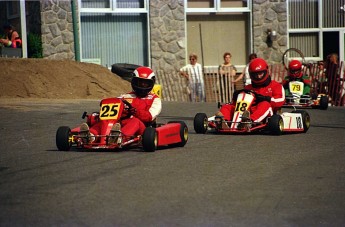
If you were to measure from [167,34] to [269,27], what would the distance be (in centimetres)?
315

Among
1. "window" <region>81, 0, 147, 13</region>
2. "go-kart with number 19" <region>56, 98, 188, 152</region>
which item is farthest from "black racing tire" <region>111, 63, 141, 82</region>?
"go-kart with number 19" <region>56, 98, 188, 152</region>

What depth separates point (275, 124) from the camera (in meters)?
13.9

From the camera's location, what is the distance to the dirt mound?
2086cm

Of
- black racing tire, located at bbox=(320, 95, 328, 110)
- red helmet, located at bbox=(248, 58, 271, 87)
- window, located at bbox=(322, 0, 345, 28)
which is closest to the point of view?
red helmet, located at bbox=(248, 58, 271, 87)

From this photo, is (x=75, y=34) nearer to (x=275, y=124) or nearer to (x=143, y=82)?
(x=275, y=124)

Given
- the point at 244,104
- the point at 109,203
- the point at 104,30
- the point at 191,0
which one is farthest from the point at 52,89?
the point at 109,203

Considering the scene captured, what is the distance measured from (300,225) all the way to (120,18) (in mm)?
19248

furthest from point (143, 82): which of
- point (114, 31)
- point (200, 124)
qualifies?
point (114, 31)

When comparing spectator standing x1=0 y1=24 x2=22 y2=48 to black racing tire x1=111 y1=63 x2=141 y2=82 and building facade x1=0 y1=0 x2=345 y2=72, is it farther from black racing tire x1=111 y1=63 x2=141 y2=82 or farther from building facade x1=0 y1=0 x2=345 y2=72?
black racing tire x1=111 y1=63 x2=141 y2=82

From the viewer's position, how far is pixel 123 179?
900cm

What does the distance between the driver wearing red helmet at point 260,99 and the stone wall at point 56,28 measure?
1057cm

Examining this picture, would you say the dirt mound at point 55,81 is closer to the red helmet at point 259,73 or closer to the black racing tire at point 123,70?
the black racing tire at point 123,70

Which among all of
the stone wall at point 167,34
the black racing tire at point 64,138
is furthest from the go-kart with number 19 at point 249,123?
the stone wall at point 167,34

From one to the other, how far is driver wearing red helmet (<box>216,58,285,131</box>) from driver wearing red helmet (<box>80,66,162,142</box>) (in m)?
2.08
